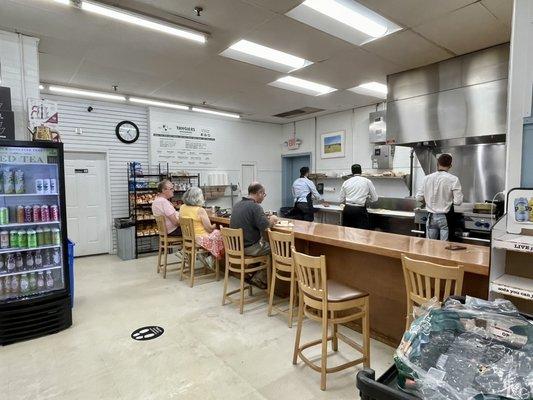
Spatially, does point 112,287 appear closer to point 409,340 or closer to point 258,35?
point 258,35

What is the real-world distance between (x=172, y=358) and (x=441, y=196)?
12.2ft

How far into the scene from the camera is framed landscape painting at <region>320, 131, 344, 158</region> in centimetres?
774

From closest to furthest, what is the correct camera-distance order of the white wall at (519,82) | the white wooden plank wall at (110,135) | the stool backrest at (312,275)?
the white wall at (519,82), the stool backrest at (312,275), the white wooden plank wall at (110,135)

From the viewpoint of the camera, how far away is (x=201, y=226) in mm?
4812

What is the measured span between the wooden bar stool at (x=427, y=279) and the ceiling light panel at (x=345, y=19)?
8.38 ft

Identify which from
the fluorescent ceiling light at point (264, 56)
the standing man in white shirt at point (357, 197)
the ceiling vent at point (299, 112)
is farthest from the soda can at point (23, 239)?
the ceiling vent at point (299, 112)

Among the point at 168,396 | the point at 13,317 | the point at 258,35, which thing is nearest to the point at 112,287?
the point at 13,317

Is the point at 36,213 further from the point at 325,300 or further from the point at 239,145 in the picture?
the point at 239,145

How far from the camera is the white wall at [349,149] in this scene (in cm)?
661

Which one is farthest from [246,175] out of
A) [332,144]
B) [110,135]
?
[110,135]

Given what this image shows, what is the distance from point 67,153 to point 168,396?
5.56m

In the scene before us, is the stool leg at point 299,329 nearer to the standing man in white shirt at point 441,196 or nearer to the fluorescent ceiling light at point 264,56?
the standing man in white shirt at point 441,196

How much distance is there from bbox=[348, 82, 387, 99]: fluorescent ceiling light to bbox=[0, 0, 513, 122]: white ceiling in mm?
315

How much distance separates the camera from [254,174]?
890 centimetres
